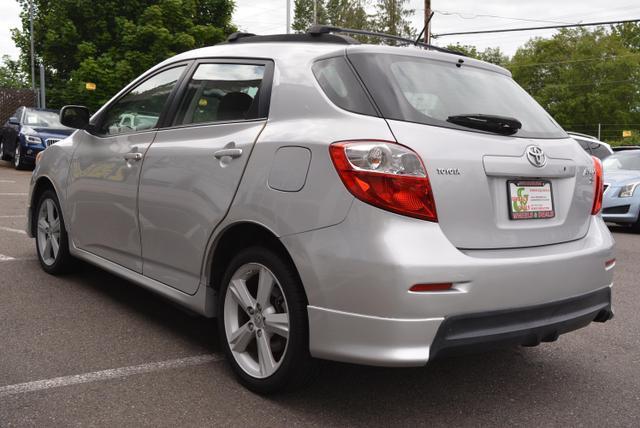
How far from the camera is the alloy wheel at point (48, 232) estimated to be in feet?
17.6

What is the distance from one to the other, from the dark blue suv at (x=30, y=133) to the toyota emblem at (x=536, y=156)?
1598cm

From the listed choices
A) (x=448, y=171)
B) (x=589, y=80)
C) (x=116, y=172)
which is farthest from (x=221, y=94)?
(x=589, y=80)

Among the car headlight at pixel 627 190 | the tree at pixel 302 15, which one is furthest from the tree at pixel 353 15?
the car headlight at pixel 627 190

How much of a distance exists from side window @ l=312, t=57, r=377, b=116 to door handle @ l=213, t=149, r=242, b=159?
0.53 m

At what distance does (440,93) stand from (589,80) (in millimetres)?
70443

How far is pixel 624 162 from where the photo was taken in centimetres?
1203

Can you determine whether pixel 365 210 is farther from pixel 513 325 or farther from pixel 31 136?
pixel 31 136

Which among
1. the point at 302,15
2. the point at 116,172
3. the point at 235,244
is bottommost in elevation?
the point at 235,244

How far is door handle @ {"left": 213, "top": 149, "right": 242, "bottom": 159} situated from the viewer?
3297 mm

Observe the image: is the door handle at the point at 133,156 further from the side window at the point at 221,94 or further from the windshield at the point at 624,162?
the windshield at the point at 624,162

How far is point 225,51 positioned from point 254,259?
4.38 ft

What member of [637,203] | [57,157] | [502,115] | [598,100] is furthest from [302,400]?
[598,100]

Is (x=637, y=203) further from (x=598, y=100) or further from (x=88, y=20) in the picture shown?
(x=598, y=100)

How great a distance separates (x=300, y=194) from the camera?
9.51 feet
